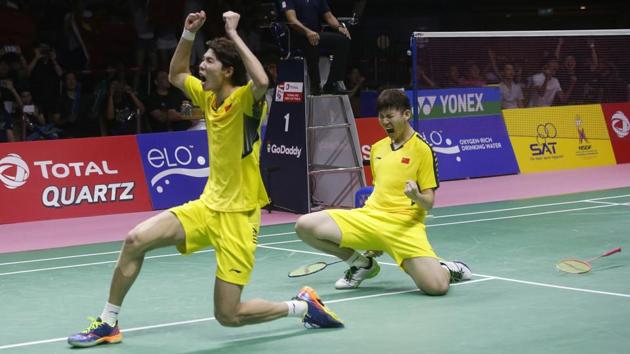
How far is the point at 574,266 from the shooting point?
941 centimetres

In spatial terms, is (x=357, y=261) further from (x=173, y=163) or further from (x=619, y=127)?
(x=619, y=127)

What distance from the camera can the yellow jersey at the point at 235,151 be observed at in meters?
7.14

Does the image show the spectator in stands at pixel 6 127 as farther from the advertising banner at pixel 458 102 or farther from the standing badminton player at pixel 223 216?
the standing badminton player at pixel 223 216

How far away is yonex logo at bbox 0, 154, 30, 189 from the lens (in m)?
13.6

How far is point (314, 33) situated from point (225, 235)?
6487 millimetres

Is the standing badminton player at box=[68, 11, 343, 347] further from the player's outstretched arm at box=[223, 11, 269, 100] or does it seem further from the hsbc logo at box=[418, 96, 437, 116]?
the hsbc logo at box=[418, 96, 437, 116]

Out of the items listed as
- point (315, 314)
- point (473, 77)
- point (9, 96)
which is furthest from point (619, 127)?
point (315, 314)

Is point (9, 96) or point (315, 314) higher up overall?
point (9, 96)

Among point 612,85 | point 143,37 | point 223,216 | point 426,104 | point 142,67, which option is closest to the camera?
point 223,216

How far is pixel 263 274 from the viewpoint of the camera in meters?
9.86

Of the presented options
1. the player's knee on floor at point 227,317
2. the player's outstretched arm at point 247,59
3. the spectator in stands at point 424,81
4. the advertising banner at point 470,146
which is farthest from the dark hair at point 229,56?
the spectator in stands at point 424,81

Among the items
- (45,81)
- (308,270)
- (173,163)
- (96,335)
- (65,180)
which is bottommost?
(308,270)

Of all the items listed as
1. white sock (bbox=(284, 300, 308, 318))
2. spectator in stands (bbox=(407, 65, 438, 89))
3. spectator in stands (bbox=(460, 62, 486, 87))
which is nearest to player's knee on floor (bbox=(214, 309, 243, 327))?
white sock (bbox=(284, 300, 308, 318))

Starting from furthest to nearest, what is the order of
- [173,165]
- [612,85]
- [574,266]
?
1. [612,85]
2. [173,165]
3. [574,266]
